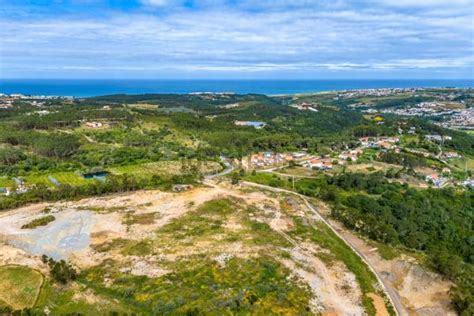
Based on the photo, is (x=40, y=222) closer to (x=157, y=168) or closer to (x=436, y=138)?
(x=157, y=168)

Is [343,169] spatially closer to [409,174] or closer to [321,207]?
[409,174]

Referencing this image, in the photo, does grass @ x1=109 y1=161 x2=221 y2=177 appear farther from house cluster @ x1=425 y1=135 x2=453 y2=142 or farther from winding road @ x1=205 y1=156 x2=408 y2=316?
house cluster @ x1=425 y1=135 x2=453 y2=142

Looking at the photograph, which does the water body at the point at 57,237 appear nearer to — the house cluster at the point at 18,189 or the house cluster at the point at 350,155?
the house cluster at the point at 18,189

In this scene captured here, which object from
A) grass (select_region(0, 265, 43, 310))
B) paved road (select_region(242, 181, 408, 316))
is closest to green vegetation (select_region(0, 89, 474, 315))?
grass (select_region(0, 265, 43, 310))

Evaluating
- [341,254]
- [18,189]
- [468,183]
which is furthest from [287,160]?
[18,189]

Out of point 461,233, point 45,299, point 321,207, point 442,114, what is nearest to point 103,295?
point 45,299

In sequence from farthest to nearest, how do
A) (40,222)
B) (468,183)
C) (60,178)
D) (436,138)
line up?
(436,138) → (468,183) → (60,178) → (40,222)
